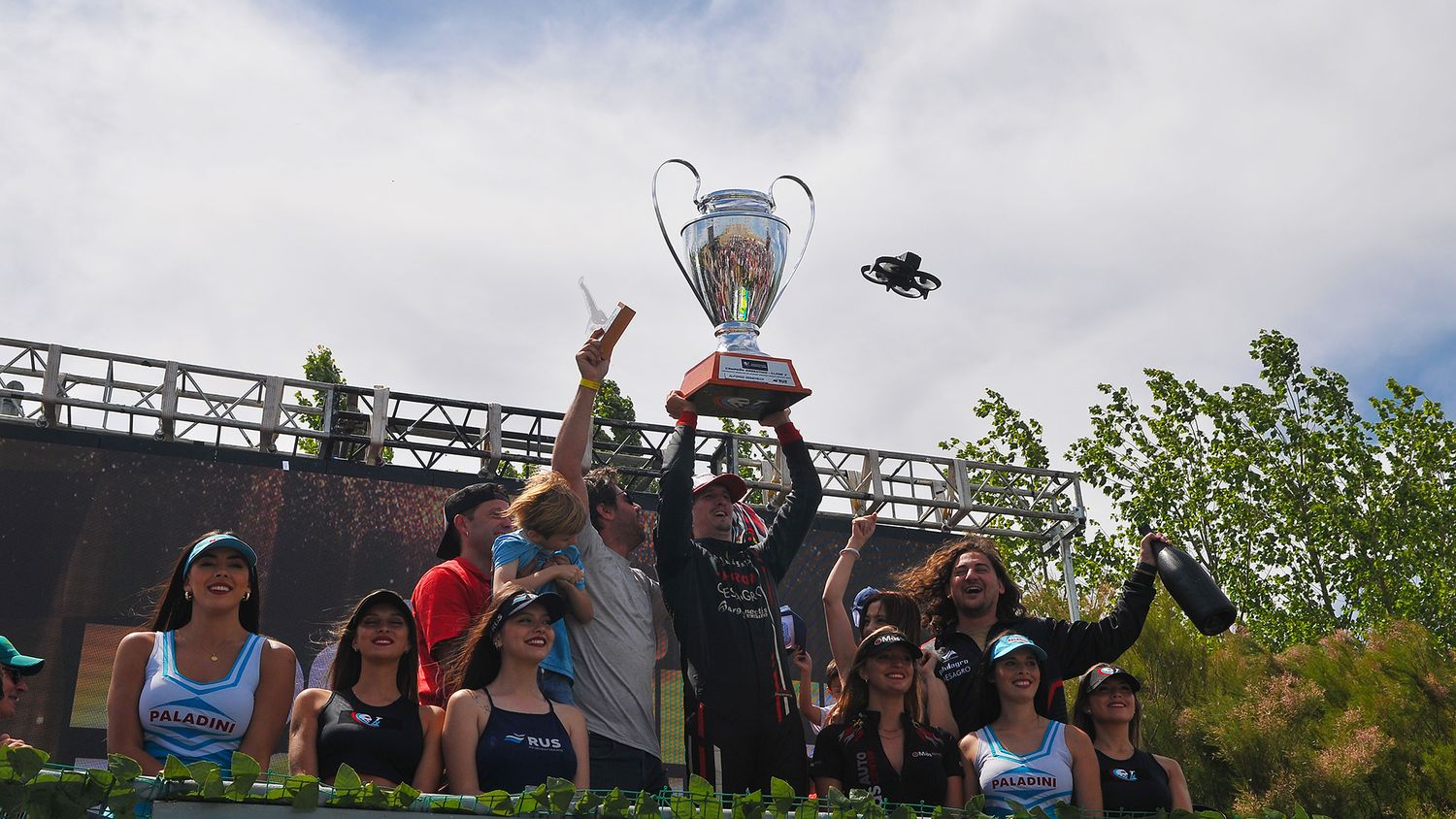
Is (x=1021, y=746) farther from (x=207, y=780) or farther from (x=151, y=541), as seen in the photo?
(x=151, y=541)

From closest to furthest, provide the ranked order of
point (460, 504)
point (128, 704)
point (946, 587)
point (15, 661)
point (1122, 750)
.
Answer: point (128, 704) < point (15, 661) < point (1122, 750) < point (460, 504) < point (946, 587)

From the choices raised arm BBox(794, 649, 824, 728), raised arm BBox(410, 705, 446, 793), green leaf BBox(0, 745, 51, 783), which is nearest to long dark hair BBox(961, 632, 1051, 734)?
raised arm BBox(794, 649, 824, 728)

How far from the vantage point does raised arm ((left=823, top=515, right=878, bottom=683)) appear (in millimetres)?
4254

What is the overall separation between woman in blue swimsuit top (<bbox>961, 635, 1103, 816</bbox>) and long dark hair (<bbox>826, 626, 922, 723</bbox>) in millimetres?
180

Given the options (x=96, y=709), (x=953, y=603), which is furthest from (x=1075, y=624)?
(x=96, y=709)

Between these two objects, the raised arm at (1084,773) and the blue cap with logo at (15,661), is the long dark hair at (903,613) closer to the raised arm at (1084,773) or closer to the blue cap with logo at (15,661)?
the raised arm at (1084,773)

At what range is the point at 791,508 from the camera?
13.1ft

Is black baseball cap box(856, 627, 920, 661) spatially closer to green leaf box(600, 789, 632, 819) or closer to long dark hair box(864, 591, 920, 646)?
long dark hair box(864, 591, 920, 646)

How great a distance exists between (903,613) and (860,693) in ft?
2.29

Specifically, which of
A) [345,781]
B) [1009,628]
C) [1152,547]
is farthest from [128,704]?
[1152,547]

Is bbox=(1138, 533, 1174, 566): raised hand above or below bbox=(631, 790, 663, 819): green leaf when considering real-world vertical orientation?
above

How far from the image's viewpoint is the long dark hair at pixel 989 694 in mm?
3586

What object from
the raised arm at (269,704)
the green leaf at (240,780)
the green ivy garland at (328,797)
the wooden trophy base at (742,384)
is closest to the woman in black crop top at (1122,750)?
the green ivy garland at (328,797)

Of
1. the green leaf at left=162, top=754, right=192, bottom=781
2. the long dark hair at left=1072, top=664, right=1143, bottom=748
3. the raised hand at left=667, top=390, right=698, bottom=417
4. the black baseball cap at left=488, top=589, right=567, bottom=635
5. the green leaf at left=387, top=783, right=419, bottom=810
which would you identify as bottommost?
the green leaf at left=387, top=783, right=419, bottom=810
